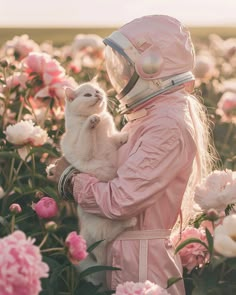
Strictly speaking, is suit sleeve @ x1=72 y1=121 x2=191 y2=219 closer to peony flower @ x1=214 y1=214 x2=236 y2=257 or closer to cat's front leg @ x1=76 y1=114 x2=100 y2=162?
cat's front leg @ x1=76 y1=114 x2=100 y2=162

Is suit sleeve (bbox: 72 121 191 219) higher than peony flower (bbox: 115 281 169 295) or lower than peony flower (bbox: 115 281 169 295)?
higher

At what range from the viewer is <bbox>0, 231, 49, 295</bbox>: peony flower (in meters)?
3.12

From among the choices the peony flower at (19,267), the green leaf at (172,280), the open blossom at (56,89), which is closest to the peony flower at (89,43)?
the open blossom at (56,89)

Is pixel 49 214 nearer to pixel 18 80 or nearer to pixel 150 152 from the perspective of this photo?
pixel 150 152

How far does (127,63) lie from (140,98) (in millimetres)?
157

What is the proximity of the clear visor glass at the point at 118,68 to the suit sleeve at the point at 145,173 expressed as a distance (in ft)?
0.90

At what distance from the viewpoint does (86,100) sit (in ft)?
14.3

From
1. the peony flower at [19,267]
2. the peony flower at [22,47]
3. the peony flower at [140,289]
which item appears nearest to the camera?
the peony flower at [19,267]

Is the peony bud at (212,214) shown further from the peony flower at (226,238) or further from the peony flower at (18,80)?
the peony flower at (18,80)

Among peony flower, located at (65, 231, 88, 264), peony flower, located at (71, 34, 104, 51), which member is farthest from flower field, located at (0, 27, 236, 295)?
peony flower, located at (71, 34, 104, 51)

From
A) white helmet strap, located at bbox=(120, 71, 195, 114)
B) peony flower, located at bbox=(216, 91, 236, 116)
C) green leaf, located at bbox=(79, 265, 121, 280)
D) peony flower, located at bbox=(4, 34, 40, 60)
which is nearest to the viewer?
green leaf, located at bbox=(79, 265, 121, 280)

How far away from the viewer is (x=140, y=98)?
4.14 metres

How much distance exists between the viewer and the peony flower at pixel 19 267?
3121mm

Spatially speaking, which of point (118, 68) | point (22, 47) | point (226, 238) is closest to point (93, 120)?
point (118, 68)
